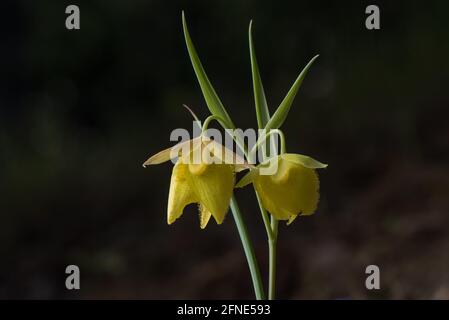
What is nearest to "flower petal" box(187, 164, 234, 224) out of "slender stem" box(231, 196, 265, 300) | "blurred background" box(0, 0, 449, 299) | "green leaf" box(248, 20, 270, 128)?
"slender stem" box(231, 196, 265, 300)

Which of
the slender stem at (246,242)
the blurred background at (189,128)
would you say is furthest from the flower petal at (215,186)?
the blurred background at (189,128)

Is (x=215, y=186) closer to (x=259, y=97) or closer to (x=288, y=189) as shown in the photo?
(x=288, y=189)

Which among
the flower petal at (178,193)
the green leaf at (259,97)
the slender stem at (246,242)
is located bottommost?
the slender stem at (246,242)

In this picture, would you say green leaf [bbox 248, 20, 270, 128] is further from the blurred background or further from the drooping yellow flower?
the blurred background

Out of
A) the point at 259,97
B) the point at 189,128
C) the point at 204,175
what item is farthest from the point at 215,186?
the point at 189,128

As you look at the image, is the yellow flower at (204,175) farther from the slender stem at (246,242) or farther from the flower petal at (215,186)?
the slender stem at (246,242)

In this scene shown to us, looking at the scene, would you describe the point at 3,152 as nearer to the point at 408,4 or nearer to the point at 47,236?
the point at 47,236
